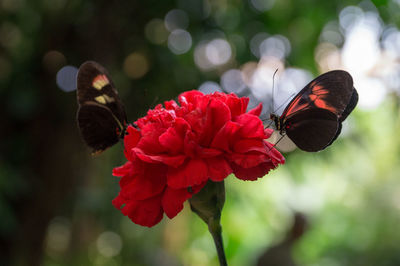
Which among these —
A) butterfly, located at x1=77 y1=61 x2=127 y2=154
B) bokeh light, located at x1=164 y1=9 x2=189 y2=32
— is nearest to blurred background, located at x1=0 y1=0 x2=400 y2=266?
bokeh light, located at x1=164 y1=9 x2=189 y2=32

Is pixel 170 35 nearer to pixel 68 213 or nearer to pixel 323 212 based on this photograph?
pixel 68 213

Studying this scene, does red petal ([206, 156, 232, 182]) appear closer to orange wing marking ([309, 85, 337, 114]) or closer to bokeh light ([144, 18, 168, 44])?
orange wing marking ([309, 85, 337, 114])

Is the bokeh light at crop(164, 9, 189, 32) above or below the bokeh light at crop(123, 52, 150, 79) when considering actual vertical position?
above

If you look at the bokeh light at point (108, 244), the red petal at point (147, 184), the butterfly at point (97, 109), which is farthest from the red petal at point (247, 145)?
the bokeh light at point (108, 244)

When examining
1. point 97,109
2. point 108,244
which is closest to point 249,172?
point 97,109

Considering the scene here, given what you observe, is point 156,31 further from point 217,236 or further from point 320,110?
point 217,236

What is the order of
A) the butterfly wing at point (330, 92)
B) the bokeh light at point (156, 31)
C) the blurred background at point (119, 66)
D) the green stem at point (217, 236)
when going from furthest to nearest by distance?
the bokeh light at point (156, 31), the blurred background at point (119, 66), the butterfly wing at point (330, 92), the green stem at point (217, 236)

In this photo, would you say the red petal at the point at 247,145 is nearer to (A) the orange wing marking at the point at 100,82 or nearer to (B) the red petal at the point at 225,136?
(B) the red petal at the point at 225,136
